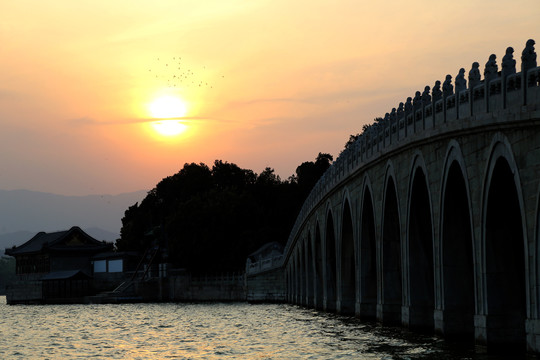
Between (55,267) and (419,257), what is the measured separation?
102 m

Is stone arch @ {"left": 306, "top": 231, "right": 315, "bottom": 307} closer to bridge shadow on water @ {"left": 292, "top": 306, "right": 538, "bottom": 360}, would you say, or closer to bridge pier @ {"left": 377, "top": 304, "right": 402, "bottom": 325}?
bridge shadow on water @ {"left": 292, "top": 306, "right": 538, "bottom": 360}

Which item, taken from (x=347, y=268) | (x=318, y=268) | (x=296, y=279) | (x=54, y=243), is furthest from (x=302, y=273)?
(x=54, y=243)

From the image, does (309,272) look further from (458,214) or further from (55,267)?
(55,267)

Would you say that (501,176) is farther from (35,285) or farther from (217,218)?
(35,285)

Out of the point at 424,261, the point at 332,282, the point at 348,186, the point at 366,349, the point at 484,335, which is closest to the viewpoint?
the point at 484,335

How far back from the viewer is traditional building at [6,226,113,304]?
127062 mm

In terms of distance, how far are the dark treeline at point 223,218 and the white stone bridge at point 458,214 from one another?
64.0 m

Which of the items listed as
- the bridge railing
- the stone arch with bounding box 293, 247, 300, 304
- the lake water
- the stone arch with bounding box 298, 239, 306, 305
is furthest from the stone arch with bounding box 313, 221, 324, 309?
the stone arch with bounding box 293, 247, 300, 304

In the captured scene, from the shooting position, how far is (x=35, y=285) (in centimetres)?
12850

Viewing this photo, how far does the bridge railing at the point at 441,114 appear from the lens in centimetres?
2525

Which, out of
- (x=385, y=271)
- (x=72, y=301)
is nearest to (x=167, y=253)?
(x=72, y=301)

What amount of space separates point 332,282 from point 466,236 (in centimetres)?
3091

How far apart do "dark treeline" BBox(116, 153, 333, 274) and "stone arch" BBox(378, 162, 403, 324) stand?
67577mm

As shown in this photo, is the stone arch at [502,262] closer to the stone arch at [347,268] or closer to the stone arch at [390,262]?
the stone arch at [390,262]
